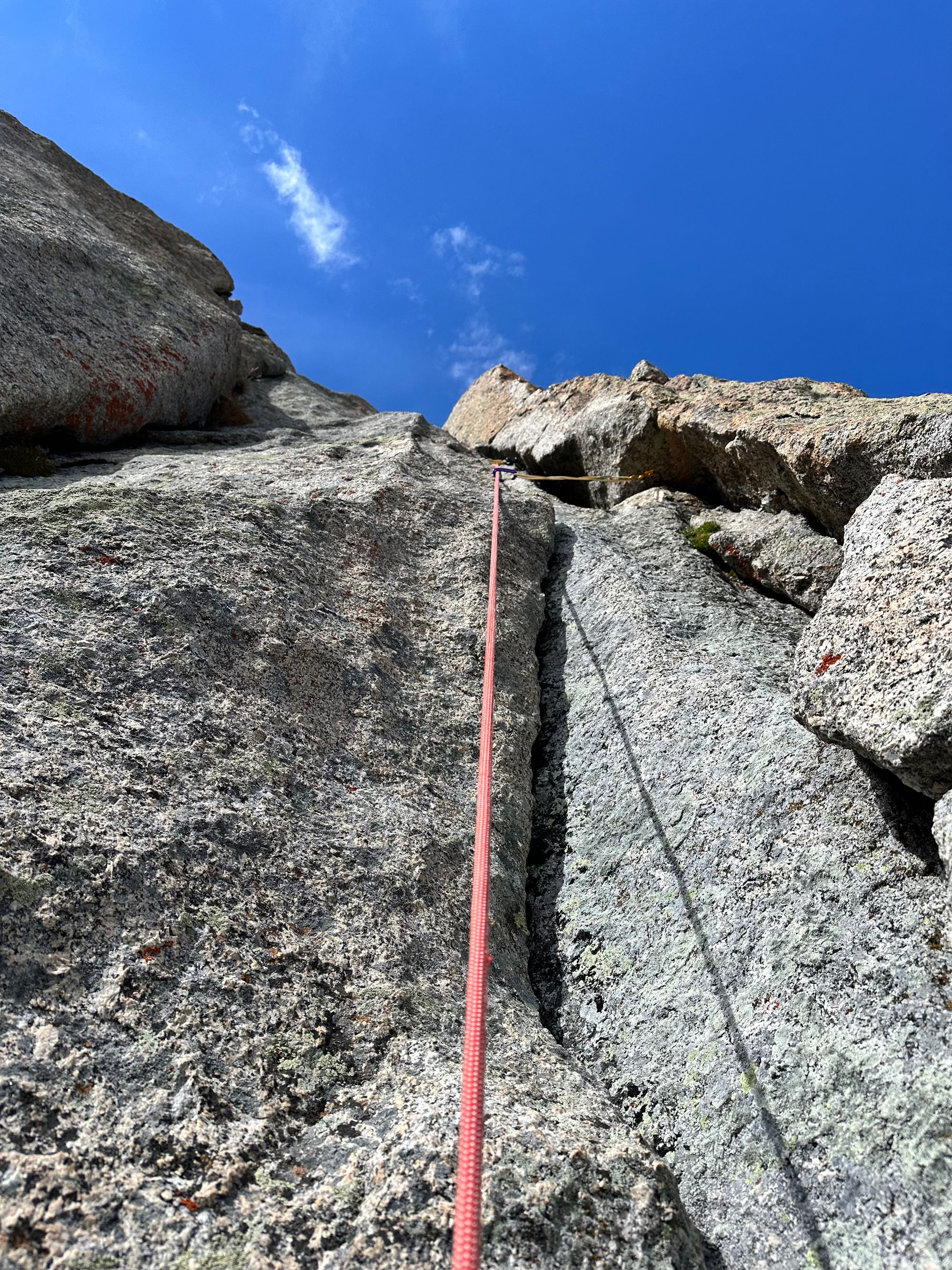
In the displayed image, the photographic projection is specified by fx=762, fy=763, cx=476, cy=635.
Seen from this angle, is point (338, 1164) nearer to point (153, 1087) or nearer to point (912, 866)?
point (153, 1087)

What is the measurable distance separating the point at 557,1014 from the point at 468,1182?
289cm

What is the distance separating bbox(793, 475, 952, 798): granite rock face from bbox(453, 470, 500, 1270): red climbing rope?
2.56m

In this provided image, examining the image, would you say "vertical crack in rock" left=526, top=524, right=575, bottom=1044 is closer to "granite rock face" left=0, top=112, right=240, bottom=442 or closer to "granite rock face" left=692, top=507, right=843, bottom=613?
"granite rock face" left=692, top=507, right=843, bottom=613

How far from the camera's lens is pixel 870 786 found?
5.56 meters

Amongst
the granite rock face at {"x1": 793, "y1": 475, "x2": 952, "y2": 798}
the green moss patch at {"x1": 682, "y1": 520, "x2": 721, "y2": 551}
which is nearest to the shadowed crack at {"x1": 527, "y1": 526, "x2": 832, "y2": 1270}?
the granite rock face at {"x1": 793, "y1": 475, "x2": 952, "y2": 798}

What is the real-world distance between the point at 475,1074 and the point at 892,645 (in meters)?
4.00

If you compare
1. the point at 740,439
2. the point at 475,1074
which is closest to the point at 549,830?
the point at 475,1074

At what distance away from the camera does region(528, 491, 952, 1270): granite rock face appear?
401 centimetres

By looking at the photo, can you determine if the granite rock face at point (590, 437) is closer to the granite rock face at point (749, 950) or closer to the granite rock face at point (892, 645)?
the granite rock face at point (749, 950)

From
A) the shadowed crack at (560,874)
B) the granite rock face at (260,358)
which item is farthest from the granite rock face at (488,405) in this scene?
the shadowed crack at (560,874)

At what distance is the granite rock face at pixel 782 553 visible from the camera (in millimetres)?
9000

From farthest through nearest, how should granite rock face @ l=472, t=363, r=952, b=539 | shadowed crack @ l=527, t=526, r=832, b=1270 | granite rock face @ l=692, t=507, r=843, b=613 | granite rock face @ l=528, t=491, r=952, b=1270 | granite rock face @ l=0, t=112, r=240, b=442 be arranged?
granite rock face @ l=0, t=112, r=240, b=442, granite rock face @ l=692, t=507, r=843, b=613, granite rock face @ l=472, t=363, r=952, b=539, shadowed crack @ l=527, t=526, r=832, b=1270, granite rock face @ l=528, t=491, r=952, b=1270

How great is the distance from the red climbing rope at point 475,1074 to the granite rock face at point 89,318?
367 inches

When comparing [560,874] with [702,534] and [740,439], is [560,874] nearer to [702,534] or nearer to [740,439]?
[702,534]
